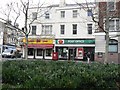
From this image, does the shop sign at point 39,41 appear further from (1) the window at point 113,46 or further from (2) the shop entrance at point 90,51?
(1) the window at point 113,46

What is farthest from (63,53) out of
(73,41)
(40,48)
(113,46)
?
(113,46)

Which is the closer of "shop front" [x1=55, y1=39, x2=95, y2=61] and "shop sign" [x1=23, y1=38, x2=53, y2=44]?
"shop front" [x1=55, y1=39, x2=95, y2=61]

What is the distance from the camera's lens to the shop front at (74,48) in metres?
38.9

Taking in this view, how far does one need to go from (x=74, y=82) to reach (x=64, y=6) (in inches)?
1380

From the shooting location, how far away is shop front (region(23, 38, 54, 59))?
41.5 m

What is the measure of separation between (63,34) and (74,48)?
10.5 feet

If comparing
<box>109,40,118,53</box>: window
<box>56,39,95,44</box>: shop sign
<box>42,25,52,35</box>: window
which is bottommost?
<box>109,40,118,53</box>: window

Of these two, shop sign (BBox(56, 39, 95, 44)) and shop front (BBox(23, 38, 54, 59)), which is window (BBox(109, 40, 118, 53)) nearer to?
shop sign (BBox(56, 39, 95, 44))

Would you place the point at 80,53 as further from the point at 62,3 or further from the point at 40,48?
the point at 62,3

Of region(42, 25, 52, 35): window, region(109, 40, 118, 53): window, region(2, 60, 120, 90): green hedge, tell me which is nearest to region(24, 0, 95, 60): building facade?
region(42, 25, 52, 35): window

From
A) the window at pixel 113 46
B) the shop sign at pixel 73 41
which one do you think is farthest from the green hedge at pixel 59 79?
the shop sign at pixel 73 41

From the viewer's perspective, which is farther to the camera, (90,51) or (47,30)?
(47,30)

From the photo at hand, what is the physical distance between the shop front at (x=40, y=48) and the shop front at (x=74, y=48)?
1404 millimetres

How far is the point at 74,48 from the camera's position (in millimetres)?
39969
